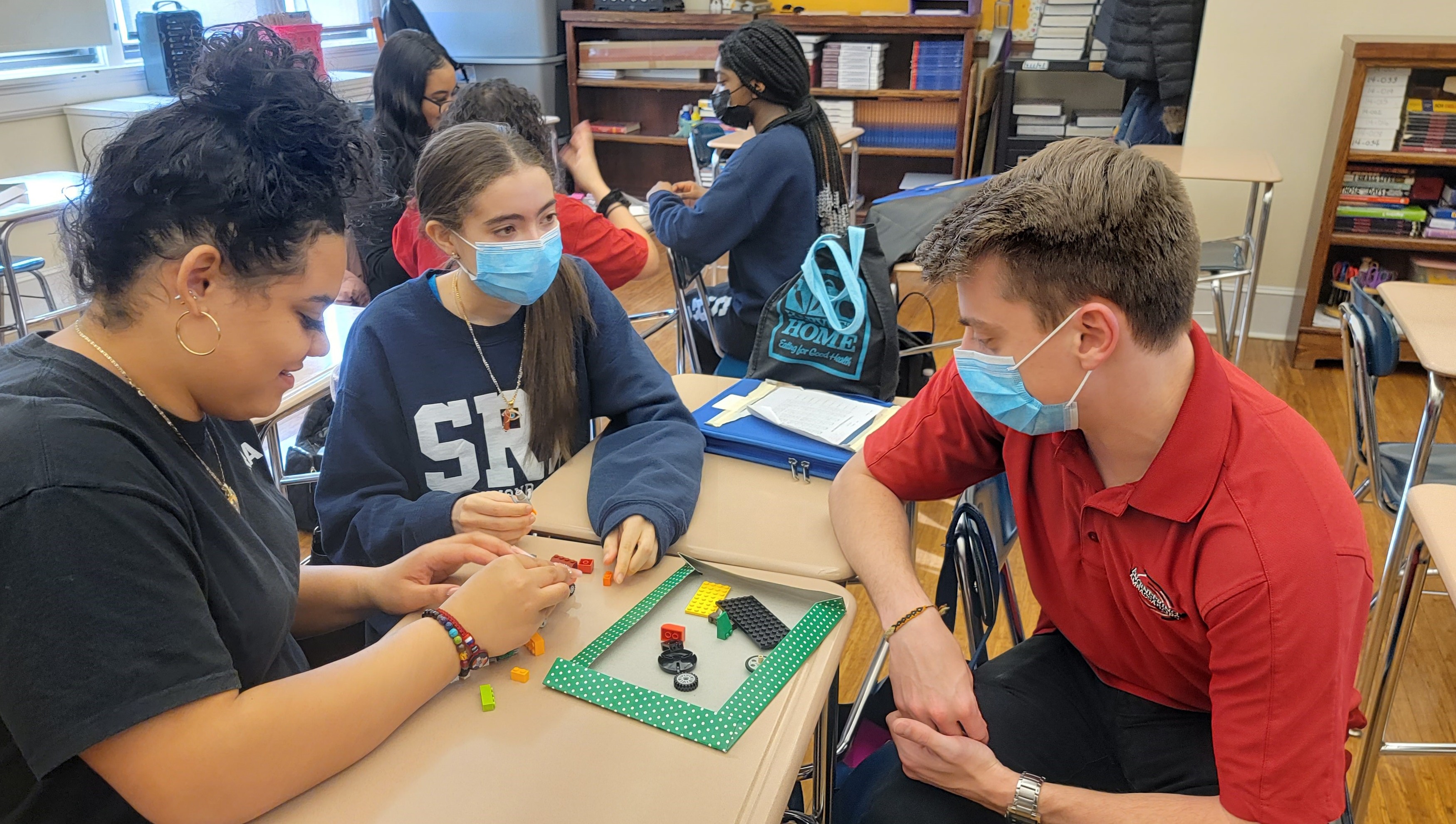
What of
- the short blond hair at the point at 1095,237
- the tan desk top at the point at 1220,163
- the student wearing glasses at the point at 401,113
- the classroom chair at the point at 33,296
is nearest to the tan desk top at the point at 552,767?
the short blond hair at the point at 1095,237

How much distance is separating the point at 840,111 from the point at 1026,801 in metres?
4.82

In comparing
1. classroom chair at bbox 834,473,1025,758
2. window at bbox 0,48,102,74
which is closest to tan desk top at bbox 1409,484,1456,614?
classroom chair at bbox 834,473,1025,758

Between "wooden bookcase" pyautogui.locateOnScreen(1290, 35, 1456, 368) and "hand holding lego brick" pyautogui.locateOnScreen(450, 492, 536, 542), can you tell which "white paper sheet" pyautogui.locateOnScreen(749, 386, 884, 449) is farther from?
"wooden bookcase" pyautogui.locateOnScreen(1290, 35, 1456, 368)

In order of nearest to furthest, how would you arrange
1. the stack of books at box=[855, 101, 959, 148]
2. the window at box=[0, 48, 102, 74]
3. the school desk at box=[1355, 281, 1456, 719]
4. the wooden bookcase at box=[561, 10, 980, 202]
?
the school desk at box=[1355, 281, 1456, 719] → the window at box=[0, 48, 102, 74] → the wooden bookcase at box=[561, 10, 980, 202] → the stack of books at box=[855, 101, 959, 148]

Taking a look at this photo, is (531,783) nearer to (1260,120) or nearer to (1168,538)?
(1168,538)

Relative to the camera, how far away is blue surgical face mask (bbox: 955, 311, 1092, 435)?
3.60ft

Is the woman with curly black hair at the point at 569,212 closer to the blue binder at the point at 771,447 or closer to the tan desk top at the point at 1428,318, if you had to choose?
the blue binder at the point at 771,447

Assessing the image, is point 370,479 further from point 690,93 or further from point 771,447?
point 690,93

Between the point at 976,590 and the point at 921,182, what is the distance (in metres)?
4.14

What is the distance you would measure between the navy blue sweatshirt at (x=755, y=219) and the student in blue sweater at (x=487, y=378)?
40.3 inches

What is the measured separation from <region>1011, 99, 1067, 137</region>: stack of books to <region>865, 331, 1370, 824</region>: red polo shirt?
13.9 ft

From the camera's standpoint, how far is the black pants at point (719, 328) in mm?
2811

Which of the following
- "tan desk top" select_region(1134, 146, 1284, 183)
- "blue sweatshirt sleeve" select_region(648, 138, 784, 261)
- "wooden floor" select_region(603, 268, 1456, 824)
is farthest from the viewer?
"tan desk top" select_region(1134, 146, 1284, 183)

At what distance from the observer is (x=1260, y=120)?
3949mm
